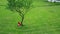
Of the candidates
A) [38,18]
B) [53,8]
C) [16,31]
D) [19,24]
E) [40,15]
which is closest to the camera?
[16,31]

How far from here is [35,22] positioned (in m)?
24.6

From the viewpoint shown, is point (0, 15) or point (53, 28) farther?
point (0, 15)

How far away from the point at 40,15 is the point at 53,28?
644 cm

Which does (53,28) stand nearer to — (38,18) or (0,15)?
(38,18)

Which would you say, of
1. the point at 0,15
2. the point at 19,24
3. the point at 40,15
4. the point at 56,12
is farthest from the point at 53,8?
the point at 19,24

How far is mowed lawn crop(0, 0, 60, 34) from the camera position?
70.6 ft

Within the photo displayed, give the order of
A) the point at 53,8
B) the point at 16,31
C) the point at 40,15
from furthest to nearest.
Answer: the point at 53,8
the point at 40,15
the point at 16,31

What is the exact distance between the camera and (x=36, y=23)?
2416cm

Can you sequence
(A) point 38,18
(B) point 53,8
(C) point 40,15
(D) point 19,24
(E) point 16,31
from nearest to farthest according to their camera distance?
(E) point 16,31, (D) point 19,24, (A) point 38,18, (C) point 40,15, (B) point 53,8

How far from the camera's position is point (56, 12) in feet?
99.5

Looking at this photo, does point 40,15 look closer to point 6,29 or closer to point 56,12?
point 56,12

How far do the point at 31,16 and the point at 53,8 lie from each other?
6330mm

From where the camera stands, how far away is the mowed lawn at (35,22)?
70.6 feet

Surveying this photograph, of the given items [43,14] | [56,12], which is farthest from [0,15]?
[56,12]
